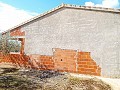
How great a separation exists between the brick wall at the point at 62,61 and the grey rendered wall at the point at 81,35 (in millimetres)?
373

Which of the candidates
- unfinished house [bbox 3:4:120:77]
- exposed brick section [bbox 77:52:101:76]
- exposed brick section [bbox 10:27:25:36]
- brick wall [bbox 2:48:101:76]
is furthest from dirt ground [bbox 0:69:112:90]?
exposed brick section [bbox 10:27:25:36]

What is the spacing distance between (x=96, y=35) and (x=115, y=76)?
3215 millimetres

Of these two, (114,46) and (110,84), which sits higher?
(114,46)

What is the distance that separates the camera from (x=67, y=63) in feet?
59.1

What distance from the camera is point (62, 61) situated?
18234 mm

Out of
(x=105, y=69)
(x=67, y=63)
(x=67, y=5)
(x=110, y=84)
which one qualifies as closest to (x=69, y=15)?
(x=67, y=5)

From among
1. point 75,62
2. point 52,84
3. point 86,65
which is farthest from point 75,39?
point 52,84

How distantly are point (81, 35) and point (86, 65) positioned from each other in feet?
7.48

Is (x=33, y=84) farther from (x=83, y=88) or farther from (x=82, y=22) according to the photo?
(x=82, y=22)

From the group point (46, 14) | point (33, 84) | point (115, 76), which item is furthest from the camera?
point (46, 14)

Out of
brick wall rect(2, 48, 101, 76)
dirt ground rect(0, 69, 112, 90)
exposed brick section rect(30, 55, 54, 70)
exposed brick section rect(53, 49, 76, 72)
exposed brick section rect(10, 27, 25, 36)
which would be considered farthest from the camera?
exposed brick section rect(10, 27, 25, 36)

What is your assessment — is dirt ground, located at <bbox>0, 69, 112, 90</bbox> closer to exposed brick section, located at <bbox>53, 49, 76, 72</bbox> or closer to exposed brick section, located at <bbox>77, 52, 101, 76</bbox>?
exposed brick section, located at <bbox>77, 52, 101, 76</bbox>

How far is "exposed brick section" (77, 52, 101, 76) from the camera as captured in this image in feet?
56.1

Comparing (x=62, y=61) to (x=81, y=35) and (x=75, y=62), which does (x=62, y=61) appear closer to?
(x=75, y=62)
